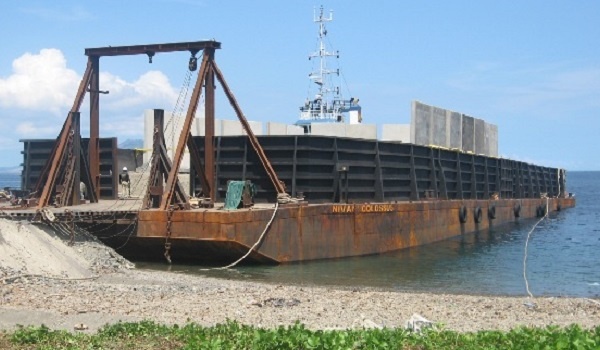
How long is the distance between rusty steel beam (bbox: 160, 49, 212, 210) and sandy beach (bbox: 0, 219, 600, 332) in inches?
93.2

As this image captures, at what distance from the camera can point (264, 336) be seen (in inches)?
286

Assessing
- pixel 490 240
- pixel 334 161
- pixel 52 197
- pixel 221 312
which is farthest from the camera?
pixel 490 240

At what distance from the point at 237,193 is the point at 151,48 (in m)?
5.25

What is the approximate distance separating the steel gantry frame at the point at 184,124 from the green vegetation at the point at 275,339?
10.4 m

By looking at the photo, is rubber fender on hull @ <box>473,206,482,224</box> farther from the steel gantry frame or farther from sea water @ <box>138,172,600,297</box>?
the steel gantry frame

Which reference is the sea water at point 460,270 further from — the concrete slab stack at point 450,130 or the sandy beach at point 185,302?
the concrete slab stack at point 450,130

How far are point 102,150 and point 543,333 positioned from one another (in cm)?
1883

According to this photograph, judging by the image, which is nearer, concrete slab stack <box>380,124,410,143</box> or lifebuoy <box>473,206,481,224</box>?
concrete slab stack <box>380,124,410,143</box>

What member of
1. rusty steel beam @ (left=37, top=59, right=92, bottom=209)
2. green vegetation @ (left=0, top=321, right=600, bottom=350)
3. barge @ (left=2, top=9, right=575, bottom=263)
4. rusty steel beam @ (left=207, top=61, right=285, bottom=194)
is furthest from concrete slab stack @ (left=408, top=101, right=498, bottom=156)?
green vegetation @ (left=0, top=321, right=600, bottom=350)

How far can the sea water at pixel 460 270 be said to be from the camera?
704 inches

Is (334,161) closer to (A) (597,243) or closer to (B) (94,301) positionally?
(B) (94,301)

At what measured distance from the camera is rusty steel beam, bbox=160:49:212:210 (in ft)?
60.3

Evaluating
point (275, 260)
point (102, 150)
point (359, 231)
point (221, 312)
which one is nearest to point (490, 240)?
point (359, 231)

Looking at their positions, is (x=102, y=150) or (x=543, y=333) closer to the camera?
(x=543, y=333)
